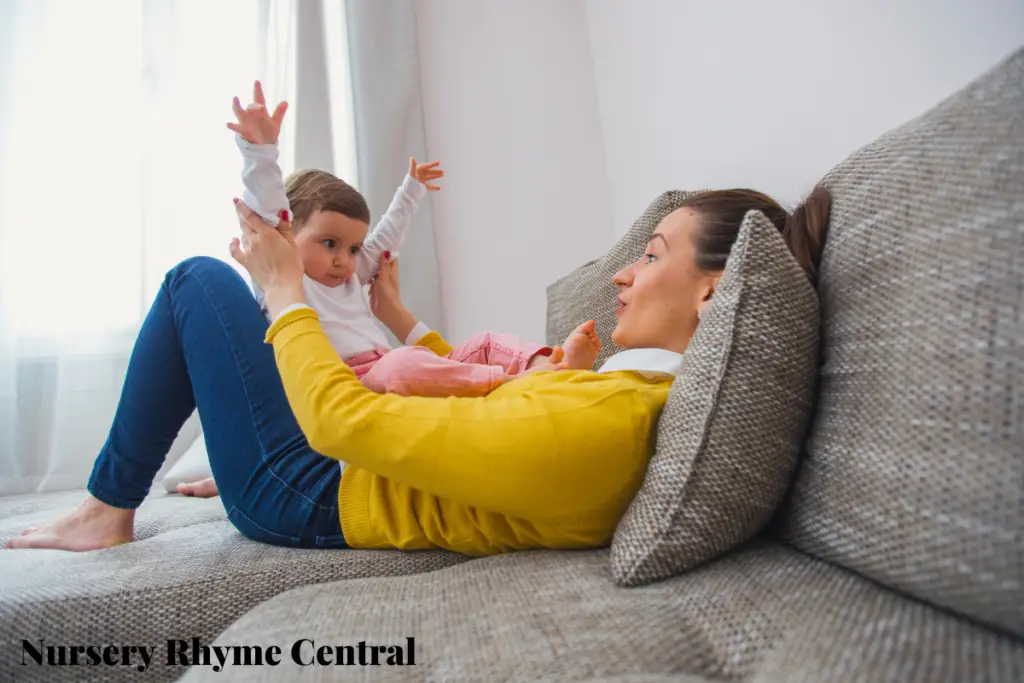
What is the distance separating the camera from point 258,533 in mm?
1007

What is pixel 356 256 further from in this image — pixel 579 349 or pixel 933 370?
pixel 933 370

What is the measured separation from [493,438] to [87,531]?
79cm

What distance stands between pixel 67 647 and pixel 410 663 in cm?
49

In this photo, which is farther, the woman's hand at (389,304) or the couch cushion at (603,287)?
the woman's hand at (389,304)

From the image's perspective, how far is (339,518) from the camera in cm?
95

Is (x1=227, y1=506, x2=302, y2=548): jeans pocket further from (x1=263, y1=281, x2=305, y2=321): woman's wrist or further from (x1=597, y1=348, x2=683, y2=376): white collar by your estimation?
(x1=597, y1=348, x2=683, y2=376): white collar

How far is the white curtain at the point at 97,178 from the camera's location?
210 cm

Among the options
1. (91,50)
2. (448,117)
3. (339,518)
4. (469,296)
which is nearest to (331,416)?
(339,518)

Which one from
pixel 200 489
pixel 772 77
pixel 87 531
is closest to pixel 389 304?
pixel 200 489

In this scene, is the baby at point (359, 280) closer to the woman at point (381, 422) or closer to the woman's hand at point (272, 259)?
the woman's hand at point (272, 259)

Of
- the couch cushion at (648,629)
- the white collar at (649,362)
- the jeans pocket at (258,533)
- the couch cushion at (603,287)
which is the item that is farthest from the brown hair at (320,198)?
the couch cushion at (648,629)

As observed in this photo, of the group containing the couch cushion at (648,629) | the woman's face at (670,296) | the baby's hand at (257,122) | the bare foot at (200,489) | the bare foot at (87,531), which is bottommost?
the bare foot at (200,489)

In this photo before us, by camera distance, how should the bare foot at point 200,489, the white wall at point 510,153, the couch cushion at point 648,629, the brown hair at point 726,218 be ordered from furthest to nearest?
the white wall at point 510,153
the bare foot at point 200,489
the brown hair at point 726,218
the couch cushion at point 648,629

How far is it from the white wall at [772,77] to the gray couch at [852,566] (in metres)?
0.31
